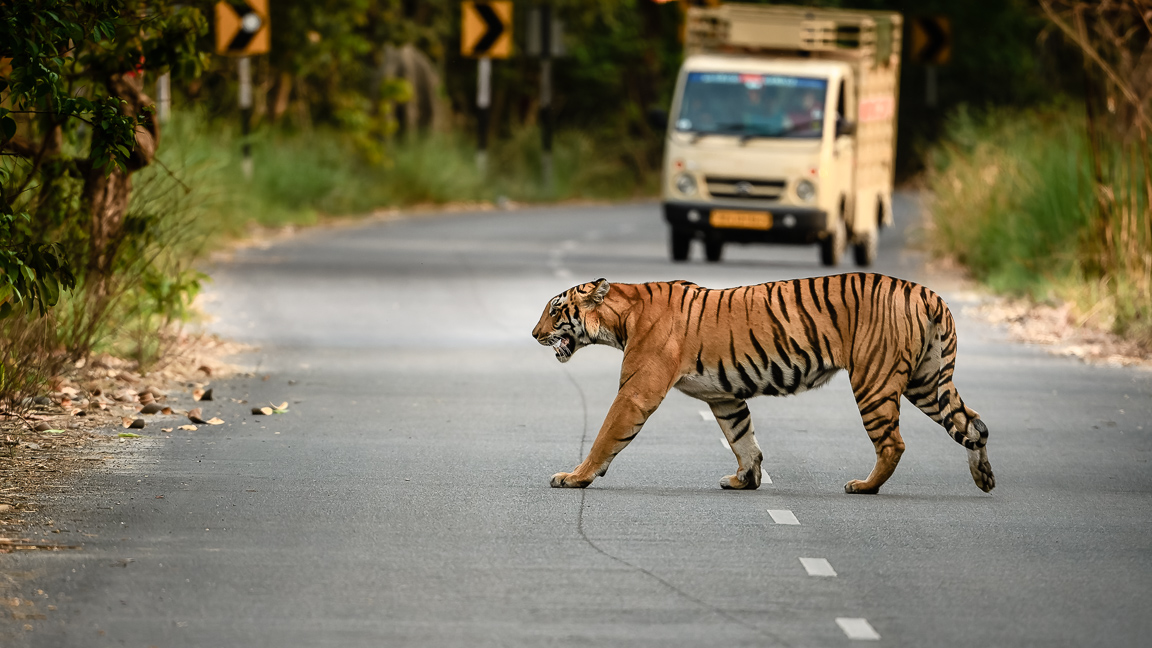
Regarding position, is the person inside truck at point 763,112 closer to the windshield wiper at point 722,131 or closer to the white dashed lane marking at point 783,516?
the windshield wiper at point 722,131

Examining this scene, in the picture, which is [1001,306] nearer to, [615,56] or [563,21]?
[563,21]

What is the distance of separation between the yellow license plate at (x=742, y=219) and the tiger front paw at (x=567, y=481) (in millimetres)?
15846

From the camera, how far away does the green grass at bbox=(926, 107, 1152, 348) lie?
18.5 m

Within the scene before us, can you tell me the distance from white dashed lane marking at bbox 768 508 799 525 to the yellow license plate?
16.2 m

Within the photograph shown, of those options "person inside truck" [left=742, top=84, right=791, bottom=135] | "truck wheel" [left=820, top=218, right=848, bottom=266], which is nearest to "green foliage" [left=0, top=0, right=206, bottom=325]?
"person inside truck" [left=742, top=84, right=791, bottom=135]

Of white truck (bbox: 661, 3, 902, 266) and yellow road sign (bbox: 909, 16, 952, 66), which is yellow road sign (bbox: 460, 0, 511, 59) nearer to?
yellow road sign (bbox: 909, 16, 952, 66)

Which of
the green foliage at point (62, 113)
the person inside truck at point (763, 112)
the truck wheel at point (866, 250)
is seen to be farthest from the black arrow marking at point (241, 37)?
the green foliage at point (62, 113)

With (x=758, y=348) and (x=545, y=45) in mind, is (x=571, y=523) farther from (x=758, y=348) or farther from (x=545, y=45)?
(x=545, y=45)

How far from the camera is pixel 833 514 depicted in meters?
9.52

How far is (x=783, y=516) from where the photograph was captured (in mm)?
9445

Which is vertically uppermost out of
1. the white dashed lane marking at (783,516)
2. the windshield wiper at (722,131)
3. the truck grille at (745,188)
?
the white dashed lane marking at (783,516)

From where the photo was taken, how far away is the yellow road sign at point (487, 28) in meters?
42.2

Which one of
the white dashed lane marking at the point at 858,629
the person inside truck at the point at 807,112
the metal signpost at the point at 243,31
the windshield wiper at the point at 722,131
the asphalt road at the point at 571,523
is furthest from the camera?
the metal signpost at the point at 243,31

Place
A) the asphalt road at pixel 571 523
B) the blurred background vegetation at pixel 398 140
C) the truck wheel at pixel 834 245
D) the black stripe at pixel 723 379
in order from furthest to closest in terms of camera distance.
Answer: the truck wheel at pixel 834 245 → the blurred background vegetation at pixel 398 140 → the black stripe at pixel 723 379 → the asphalt road at pixel 571 523
